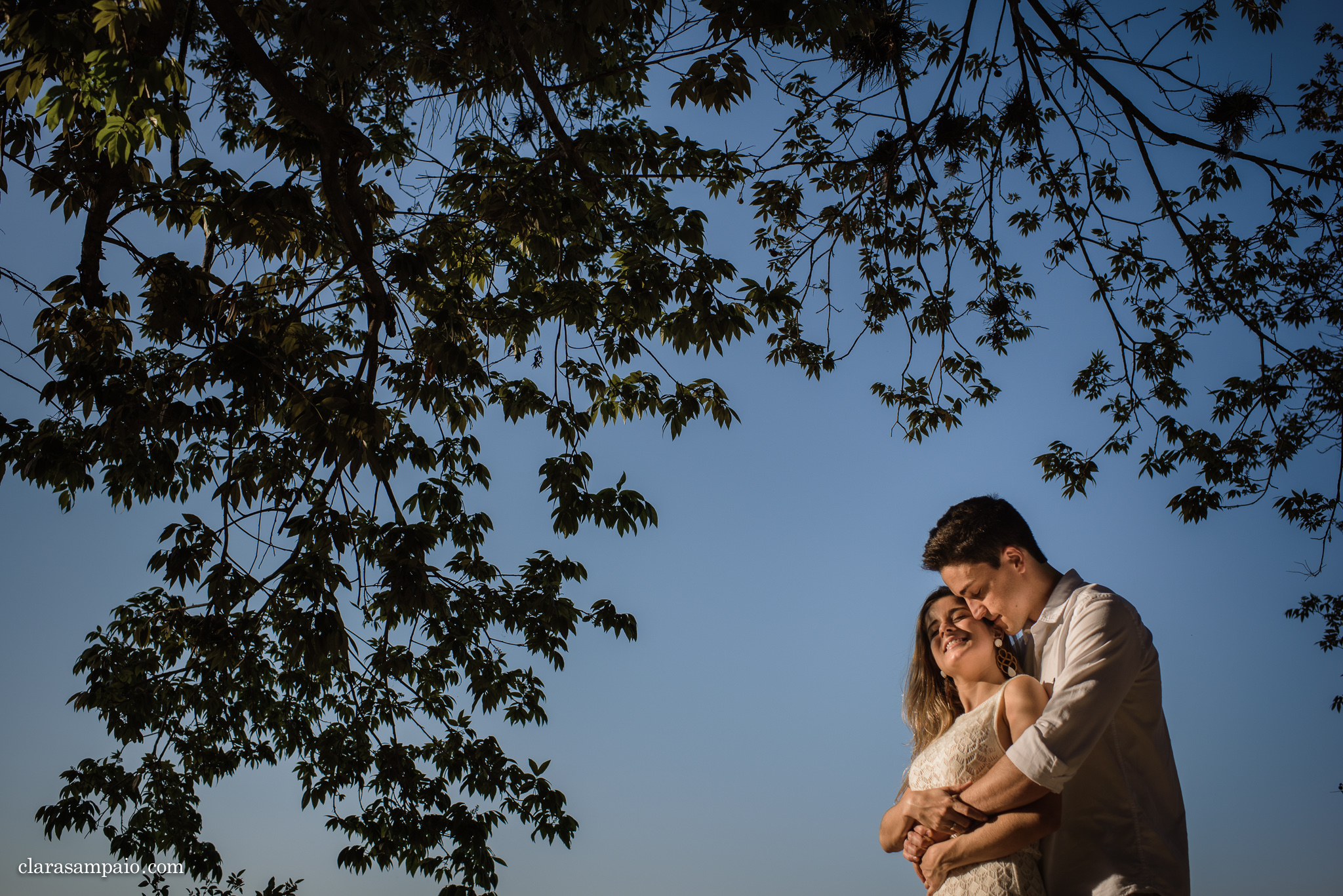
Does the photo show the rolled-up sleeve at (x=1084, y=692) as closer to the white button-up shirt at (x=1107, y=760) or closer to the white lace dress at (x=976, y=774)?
the white button-up shirt at (x=1107, y=760)

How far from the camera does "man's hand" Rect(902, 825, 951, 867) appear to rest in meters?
1.62

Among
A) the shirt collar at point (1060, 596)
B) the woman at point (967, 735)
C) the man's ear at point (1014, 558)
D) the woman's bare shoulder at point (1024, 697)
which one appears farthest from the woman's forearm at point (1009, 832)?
the man's ear at point (1014, 558)

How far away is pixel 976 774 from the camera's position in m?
1.67

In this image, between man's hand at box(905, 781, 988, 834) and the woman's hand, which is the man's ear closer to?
Result: man's hand at box(905, 781, 988, 834)

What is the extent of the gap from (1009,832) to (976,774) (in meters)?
0.20

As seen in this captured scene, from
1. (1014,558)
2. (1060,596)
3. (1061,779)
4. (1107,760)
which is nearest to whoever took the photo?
(1061,779)

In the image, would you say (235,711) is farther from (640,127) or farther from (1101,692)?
(1101,692)

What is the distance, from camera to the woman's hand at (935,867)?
157 centimetres

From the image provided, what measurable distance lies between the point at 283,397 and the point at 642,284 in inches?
65.0

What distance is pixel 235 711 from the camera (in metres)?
4.23

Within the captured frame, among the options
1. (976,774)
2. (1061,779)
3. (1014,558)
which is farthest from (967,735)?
(1014,558)

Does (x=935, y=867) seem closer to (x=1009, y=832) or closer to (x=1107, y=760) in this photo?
(x=1009, y=832)

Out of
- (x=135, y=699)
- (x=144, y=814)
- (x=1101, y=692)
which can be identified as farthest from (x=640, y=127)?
(x=144, y=814)

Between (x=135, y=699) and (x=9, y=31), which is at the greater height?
A: (x=9, y=31)
